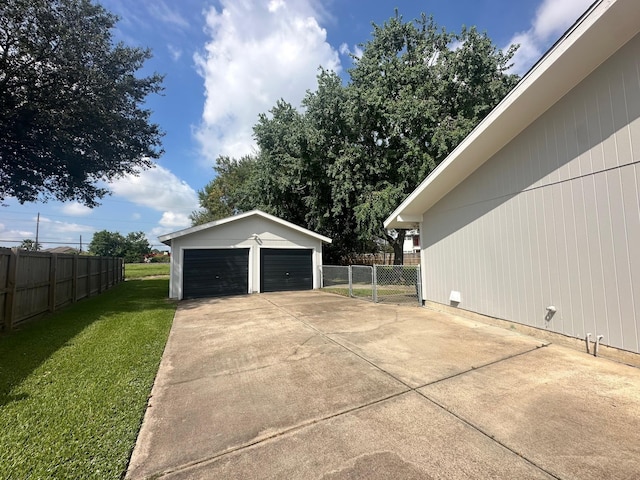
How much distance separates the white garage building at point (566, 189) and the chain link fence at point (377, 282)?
11.8 feet

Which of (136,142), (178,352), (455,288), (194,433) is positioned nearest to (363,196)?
(455,288)

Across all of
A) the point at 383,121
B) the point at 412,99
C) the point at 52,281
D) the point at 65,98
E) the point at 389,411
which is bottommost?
the point at 389,411

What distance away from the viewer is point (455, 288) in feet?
23.6

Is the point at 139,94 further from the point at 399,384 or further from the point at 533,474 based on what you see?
the point at 533,474

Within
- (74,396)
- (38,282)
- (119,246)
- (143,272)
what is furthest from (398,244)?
(119,246)

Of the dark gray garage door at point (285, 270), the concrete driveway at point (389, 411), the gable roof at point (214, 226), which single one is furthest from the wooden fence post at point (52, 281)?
the dark gray garage door at point (285, 270)

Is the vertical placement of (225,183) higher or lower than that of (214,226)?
higher

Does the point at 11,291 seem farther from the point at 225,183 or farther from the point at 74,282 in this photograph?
the point at 225,183

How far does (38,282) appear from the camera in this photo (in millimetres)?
7188

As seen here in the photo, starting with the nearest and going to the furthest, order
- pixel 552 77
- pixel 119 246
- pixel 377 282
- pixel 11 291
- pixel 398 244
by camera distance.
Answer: pixel 552 77, pixel 11 291, pixel 377 282, pixel 398 244, pixel 119 246

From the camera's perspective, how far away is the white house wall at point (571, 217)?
3900 mm

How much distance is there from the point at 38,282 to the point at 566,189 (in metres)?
11.3

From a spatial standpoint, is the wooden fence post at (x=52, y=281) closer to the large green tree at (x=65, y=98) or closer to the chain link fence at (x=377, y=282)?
the large green tree at (x=65, y=98)

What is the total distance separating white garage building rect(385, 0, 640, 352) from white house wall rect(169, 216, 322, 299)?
796cm
